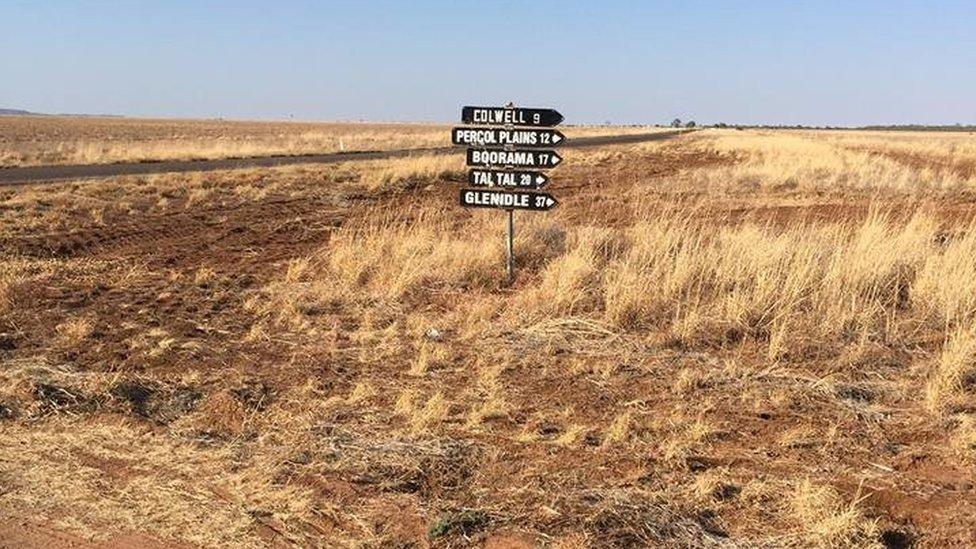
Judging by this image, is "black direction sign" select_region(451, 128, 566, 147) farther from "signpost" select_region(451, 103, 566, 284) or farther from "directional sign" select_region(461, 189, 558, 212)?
"directional sign" select_region(461, 189, 558, 212)

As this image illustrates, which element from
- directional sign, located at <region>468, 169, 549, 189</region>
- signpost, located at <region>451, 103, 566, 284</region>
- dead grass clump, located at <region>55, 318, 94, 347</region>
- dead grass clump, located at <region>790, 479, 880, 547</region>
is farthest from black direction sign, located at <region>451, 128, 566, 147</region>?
dead grass clump, located at <region>790, 479, 880, 547</region>

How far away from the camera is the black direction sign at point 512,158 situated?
8945 mm

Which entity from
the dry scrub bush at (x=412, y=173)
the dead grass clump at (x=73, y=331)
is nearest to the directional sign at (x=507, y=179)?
the dead grass clump at (x=73, y=331)

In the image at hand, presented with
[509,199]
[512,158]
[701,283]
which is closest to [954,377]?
[701,283]

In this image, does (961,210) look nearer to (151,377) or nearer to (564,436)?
(564,436)

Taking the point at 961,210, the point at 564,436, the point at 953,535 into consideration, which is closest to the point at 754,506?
the point at 953,535

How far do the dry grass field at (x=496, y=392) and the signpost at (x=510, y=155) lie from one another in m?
0.80

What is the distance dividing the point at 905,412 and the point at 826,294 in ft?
7.31

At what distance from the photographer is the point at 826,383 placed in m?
5.81

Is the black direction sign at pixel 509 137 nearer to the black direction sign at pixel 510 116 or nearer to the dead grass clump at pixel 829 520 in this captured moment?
the black direction sign at pixel 510 116

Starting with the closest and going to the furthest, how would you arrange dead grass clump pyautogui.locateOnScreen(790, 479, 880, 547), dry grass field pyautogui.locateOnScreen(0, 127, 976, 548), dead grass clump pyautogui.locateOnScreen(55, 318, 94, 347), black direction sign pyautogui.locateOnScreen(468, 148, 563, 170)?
dead grass clump pyautogui.locateOnScreen(790, 479, 880, 547), dry grass field pyautogui.locateOnScreen(0, 127, 976, 548), dead grass clump pyautogui.locateOnScreen(55, 318, 94, 347), black direction sign pyautogui.locateOnScreen(468, 148, 563, 170)

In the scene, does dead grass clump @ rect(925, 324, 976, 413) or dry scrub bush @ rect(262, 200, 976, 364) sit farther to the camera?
dry scrub bush @ rect(262, 200, 976, 364)

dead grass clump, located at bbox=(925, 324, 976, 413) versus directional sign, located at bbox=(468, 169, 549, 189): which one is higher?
directional sign, located at bbox=(468, 169, 549, 189)

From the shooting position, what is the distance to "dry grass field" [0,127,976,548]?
4.02 m
